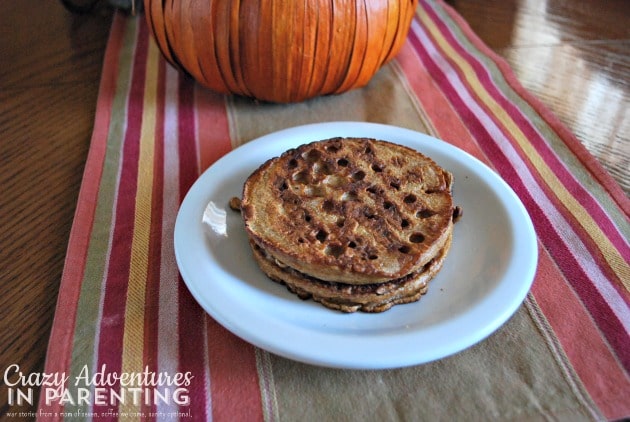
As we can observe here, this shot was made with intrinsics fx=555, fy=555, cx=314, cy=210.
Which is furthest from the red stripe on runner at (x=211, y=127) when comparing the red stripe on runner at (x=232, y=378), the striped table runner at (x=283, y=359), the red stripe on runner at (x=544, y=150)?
the red stripe on runner at (x=544, y=150)

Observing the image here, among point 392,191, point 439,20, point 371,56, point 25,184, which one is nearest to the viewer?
point 392,191

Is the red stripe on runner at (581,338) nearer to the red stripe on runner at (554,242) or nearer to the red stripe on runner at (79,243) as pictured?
the red stripe on runner at (554,242)

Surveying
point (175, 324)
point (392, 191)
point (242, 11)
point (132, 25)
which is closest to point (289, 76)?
point (242, 11)

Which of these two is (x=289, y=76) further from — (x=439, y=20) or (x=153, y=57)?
(x=439, y=20)

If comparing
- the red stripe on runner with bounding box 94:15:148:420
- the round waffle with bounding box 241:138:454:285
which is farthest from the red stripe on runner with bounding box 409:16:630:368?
the red stripe on runner with bounding box 94:15:148:420

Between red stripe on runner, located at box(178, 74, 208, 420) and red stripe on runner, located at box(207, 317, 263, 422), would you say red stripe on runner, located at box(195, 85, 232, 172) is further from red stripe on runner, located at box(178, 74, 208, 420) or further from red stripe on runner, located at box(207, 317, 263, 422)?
red stripe on runner, located at box(207, 317, 263, 422)

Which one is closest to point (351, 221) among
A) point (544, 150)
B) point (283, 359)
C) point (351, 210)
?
point (351, 210)

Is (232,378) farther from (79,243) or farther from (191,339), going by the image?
(79,243)

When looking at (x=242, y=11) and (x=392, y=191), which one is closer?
(x=392, y=191)
